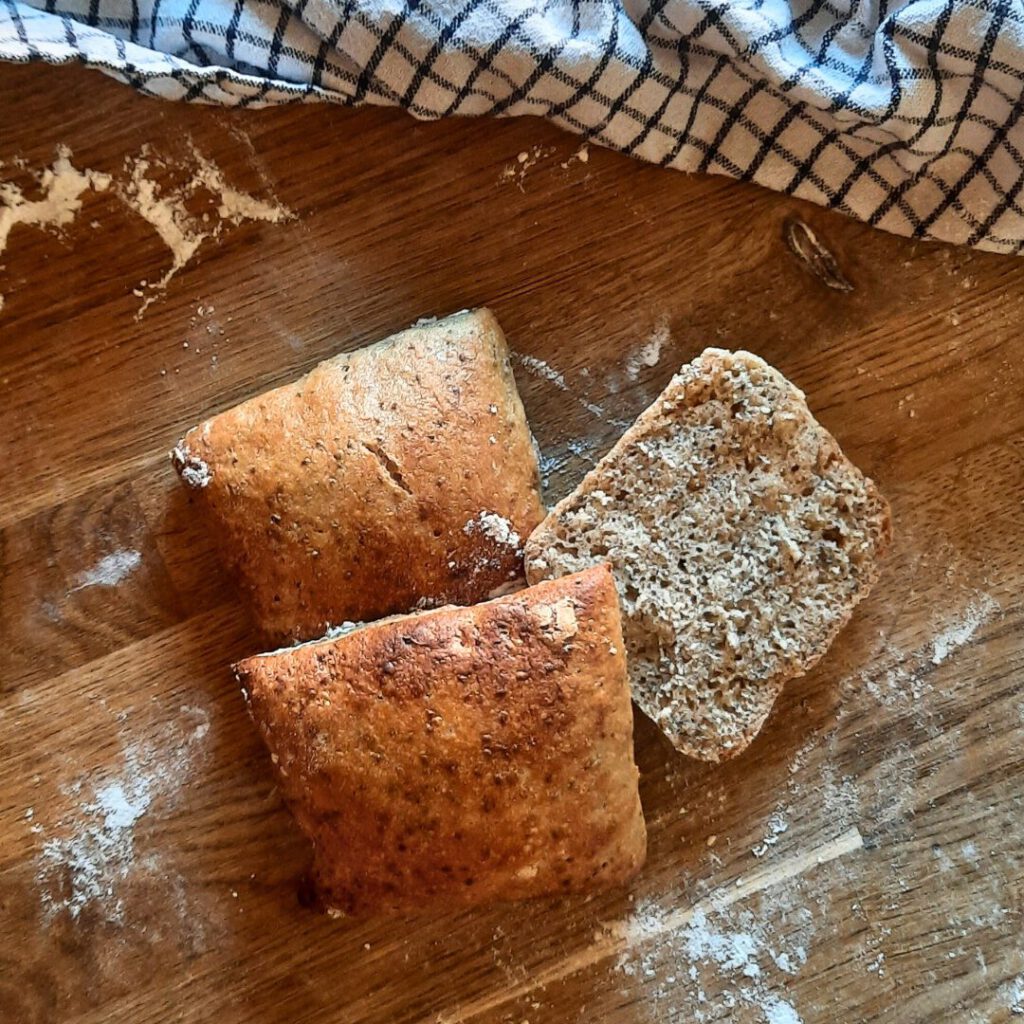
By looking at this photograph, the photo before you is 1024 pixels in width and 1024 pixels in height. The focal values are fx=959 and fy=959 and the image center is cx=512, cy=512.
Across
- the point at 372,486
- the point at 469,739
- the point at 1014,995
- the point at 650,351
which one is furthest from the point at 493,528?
the point at 1014,995

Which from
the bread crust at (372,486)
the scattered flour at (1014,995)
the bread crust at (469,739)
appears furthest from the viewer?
the scattered flour at (1014,995)

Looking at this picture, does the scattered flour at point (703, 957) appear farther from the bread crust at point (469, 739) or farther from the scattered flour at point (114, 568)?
the scattered flour at point (114, 568)

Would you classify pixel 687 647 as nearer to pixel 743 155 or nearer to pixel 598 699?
pixel 598 699

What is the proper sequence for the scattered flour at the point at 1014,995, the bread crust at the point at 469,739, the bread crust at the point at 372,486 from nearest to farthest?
the bread crust at the point at 469,739, the bread crust at the point at 372,486, the scattered flour at the point at 1014,995

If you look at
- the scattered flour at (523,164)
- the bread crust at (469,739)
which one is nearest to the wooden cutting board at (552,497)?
the scattered flour at (523,164)

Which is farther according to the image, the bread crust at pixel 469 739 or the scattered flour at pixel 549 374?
the scattered flour at pixel 549 374

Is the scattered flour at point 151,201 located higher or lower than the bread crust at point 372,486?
higher

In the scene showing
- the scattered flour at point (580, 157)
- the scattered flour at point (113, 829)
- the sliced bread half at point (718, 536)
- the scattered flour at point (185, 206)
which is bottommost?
the scattered flour at point (113, 829)
